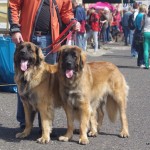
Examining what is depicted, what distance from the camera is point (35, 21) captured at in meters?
6.14

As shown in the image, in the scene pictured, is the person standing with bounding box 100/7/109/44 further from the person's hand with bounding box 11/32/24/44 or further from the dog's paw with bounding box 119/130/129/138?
the person's hand with bounding box 11/32/24/44

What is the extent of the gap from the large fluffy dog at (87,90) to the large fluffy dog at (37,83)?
17 cm

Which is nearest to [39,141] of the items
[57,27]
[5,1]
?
[57,27]

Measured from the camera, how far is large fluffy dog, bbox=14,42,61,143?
571 centimetres

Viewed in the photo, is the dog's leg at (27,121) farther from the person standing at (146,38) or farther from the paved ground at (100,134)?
the person standing at (146,38)

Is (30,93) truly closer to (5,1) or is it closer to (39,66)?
(39,66)

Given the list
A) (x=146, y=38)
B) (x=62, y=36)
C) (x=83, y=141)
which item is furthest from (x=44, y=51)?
(x=146, y=38)

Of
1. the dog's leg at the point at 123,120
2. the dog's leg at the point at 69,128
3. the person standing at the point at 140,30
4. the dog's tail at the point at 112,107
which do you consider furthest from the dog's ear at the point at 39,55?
Result: the person standing at the point at 140,30

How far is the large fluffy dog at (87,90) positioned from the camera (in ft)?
18.6

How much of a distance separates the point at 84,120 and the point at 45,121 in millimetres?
478

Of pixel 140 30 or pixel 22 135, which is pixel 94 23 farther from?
pixel 22 135

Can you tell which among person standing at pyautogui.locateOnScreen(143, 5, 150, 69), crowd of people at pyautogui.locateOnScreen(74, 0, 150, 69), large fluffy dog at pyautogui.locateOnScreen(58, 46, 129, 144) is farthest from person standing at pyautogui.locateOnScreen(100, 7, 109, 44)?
large fluffy dog at pyautogui.locateOnScreen(58, 46, 129, 144)

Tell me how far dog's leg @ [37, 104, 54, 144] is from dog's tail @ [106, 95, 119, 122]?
37.6 inches

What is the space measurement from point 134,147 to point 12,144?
58.1 inches
